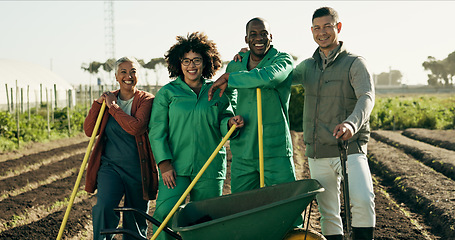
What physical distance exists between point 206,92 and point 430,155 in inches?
290

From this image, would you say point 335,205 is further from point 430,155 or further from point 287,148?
point 430,155

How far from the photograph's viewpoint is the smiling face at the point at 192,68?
3.32 meters

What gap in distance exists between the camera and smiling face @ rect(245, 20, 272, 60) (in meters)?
3.08

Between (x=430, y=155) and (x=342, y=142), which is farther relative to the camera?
(x=430, y=155)

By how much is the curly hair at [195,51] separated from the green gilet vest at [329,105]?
0.69 metres

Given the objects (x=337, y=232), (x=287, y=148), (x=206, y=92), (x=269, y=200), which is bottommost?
(x=337, y=232)

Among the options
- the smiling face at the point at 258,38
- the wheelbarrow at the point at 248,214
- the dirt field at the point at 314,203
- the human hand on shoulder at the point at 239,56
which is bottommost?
the dirt field at the point at 314,203

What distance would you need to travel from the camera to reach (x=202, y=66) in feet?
11.2

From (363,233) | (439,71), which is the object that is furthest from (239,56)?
(439,71)

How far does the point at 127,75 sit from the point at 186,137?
668 mm

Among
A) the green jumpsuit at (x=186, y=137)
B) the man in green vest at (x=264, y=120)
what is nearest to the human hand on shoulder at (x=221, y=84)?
the man in green vest at (x=264, y=120)

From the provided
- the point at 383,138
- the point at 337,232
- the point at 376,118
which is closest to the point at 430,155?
the point at 383,138

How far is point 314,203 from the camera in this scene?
243 inches

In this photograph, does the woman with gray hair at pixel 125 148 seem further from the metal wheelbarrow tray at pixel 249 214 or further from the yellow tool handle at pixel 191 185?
the metal wheelbarrow tray at pixel 249 214
